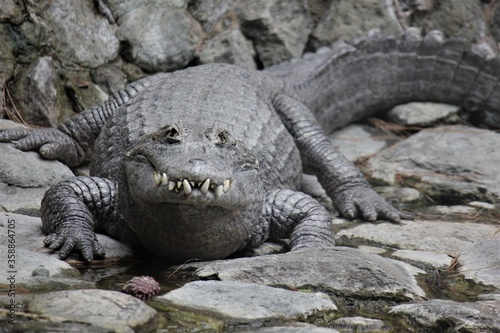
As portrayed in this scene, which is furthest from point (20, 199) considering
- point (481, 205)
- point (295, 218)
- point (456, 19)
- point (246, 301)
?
point (456, 19)

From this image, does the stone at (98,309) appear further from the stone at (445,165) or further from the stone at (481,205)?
the stone at (445,165)

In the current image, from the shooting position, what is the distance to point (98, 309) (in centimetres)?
→ 283

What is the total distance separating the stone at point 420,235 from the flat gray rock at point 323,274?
939 mm

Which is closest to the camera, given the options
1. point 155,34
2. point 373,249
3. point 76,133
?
point 373,249

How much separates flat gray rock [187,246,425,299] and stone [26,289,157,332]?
71cm

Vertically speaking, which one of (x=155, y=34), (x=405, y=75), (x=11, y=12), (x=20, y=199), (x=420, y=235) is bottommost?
(x=420, y=235)

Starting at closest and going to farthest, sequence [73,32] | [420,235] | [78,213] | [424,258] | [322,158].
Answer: [78,213]
[424,258]
[420,235]
[322,158]
[73,32]

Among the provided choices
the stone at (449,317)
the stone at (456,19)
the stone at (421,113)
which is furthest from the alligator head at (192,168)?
the stone at (456,19)

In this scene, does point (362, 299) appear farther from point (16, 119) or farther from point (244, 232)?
point (16, 119)

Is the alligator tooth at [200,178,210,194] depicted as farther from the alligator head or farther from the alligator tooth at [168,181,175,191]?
the alligator tooth at [168,181,175,191]

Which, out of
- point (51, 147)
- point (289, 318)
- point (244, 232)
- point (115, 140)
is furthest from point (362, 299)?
point (51, 147)

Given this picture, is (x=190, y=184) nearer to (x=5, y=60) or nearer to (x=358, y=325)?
(x=358, y=325)

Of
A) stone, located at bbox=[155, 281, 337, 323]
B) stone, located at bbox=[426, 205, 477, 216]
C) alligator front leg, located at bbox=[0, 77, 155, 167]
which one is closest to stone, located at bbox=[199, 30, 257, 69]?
alligator front leg, located at bbox=[0, 77, 155, 167]

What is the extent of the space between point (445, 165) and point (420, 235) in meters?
1.52
